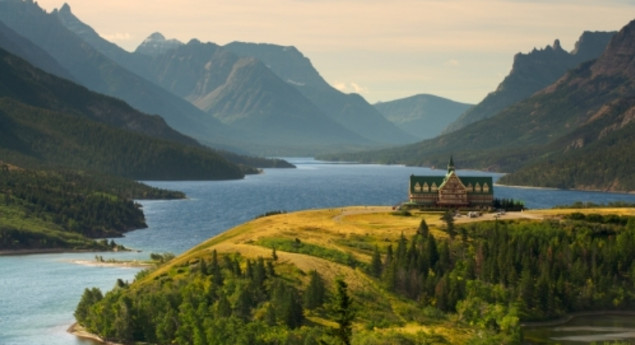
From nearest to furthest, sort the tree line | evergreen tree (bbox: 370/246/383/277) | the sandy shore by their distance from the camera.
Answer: the sandy shore < the tree line < evergreen tree (bbox: 370/246/383/277)

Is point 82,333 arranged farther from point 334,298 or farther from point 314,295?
point 334,298

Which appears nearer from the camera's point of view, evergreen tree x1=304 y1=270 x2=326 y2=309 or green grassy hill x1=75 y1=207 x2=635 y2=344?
green grassy hill x1=75 y1=207 x2=635 y2=344

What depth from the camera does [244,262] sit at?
612 ft

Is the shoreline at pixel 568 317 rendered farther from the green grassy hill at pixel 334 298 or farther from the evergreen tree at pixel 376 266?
the evergreen tree at pixel 376 266

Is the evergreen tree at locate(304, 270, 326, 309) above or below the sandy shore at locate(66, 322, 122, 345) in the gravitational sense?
above

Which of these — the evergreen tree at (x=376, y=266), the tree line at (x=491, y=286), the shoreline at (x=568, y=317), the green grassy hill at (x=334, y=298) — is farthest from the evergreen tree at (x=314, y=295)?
the shoreline at (x=568, y=317)

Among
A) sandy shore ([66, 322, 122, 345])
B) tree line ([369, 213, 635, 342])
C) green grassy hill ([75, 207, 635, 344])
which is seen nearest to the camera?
green grassy hill ([75, 207, 635, 344])

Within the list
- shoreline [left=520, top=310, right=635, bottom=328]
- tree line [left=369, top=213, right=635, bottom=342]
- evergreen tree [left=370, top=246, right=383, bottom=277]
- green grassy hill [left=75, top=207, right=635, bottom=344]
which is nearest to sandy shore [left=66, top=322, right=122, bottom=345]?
green grassy hill [left=75, top=207, right=635, bottom=344]

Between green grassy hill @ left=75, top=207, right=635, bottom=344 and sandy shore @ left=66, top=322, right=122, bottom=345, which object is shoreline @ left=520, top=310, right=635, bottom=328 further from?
sandy shore @ left=66, top=322, right=122, bottom=345

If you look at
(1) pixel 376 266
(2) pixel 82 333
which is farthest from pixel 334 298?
(2) pixel 82 333

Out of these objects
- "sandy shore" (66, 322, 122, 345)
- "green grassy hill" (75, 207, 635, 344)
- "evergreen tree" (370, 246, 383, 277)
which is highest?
"evergreen tree" (370, 246, 383, 277)

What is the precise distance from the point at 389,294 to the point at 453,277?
15365 mm

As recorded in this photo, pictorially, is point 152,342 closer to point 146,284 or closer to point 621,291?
point 146,284

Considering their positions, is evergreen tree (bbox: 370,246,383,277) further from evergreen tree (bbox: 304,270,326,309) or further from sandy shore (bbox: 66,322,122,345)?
sandy shore (bbox: 66,322,122,345)
